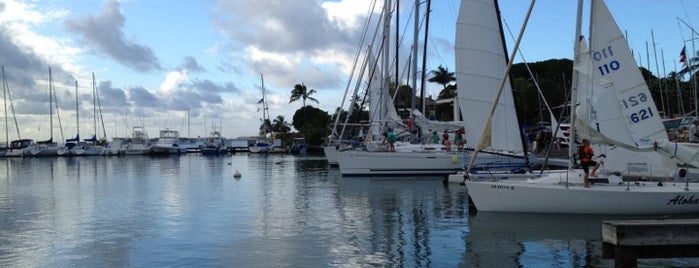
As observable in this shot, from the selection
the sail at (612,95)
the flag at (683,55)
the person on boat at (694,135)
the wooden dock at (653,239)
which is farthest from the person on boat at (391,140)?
the wooden dock at (653,239)

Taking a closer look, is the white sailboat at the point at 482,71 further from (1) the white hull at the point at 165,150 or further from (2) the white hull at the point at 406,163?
(1) the white hull at the point at 165,150

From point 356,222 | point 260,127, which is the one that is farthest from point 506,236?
point 260,127

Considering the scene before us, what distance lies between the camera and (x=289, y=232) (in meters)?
17.3

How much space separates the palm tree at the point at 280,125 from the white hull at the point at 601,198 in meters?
117

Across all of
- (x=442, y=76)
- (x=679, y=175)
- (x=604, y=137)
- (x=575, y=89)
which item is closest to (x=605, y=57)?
(x=575, y=89)

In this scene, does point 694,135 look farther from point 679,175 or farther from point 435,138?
point 435,138

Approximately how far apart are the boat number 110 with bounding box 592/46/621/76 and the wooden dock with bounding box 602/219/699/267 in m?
11.1

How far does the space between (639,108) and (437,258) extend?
10.2 metres

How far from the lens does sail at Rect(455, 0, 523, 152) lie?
2644 centimetres

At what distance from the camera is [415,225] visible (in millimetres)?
18359

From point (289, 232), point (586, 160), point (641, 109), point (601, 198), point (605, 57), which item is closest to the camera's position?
point (289, 232)

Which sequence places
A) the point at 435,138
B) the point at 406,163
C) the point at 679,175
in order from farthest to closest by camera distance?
the point at 435,138 < the point at 406,163 < the point at 679,175

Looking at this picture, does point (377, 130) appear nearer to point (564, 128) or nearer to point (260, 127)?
point (564, 128)

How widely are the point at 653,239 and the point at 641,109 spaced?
11942 millimetres
